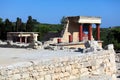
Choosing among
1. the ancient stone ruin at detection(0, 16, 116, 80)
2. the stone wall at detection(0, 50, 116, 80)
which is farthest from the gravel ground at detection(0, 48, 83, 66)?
the stone wall at detection(0, 50, 116, 80)

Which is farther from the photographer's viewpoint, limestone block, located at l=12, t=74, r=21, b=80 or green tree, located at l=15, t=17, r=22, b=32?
green tree, located at l=15, t=17, r=22, b=32

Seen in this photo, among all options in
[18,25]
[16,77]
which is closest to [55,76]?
[16,77]

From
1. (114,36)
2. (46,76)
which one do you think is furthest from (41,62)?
(114,36)

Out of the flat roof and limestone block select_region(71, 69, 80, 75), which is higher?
the flat roof

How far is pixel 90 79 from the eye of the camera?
9.16 m

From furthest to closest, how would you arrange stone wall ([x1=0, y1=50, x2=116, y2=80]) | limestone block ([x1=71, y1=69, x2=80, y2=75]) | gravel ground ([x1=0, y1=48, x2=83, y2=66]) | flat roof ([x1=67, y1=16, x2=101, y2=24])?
flat roof ([x1=67, y1=16, x2=101, y2=24]) < limestone block ([x1=71, y1=69, x2=80, y2=75]) < gravel ground ([x1=0, y1=48, x2=83, y2=66]) < stone wall ([x1=0, y1=50, x2=116, y2=80])

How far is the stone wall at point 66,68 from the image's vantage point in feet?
23.8

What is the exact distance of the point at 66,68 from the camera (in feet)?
29.1

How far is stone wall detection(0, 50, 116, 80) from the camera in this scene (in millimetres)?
7245

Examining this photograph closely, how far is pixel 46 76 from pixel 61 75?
0.72 metres

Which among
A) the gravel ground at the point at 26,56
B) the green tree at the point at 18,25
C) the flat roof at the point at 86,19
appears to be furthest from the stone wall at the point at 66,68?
the green tree at the point at 18,25

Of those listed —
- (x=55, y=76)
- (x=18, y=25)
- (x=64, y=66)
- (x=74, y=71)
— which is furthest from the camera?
(x=18, y=25)

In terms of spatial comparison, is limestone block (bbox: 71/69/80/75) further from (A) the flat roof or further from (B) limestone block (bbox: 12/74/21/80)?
(A) the flat roof

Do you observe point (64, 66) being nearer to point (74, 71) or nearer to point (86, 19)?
point (74, 71)
